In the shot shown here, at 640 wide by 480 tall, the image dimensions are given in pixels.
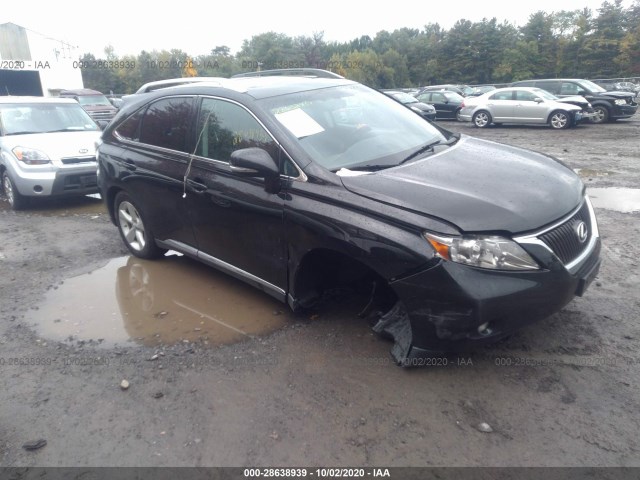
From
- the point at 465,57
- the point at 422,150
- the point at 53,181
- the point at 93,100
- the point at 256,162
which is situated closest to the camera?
the point at 256,162

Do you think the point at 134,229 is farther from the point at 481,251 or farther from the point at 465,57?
the point at 465,57

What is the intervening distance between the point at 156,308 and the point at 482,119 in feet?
55.7

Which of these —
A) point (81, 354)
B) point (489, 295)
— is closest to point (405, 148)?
point (489, 295)

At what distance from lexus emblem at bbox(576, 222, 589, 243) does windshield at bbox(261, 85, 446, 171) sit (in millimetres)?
1267

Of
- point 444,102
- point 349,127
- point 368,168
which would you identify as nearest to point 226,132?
point 349,127

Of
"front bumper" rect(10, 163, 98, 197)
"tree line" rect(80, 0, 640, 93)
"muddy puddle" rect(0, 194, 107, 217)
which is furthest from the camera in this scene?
"tree line" rect(80, 0, 640, 93)

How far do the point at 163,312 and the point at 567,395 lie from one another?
10.6 ft

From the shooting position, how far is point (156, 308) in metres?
4.58

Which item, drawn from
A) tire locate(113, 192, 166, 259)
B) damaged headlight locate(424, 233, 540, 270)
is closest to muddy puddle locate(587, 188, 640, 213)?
damaged headlight locate(424, 233, 540, 270)

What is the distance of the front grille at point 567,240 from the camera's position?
118 inches

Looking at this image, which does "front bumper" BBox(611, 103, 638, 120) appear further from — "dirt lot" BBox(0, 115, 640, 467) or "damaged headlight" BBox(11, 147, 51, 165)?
"damaged headlight" BBox(11, 147, 51, 165)

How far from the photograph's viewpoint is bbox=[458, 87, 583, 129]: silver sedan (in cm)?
1702

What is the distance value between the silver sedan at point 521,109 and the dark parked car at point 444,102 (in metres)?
1.90

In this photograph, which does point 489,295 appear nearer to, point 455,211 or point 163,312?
point 455,211
